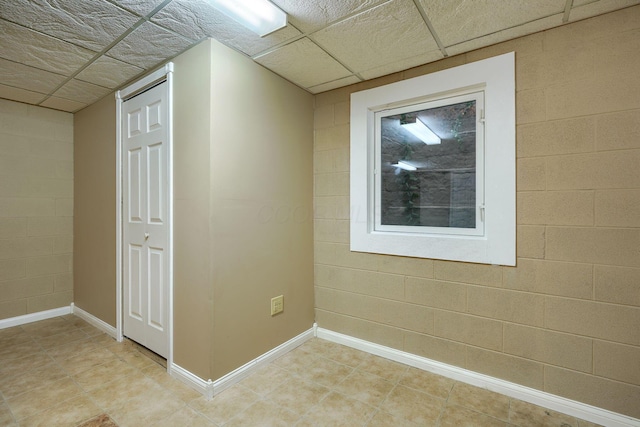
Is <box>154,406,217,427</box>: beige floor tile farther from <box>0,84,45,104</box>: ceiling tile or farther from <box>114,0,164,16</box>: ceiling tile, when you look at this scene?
<box>0,84,45,104</box>: ceiling tile

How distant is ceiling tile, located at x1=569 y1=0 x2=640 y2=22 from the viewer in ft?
5.14

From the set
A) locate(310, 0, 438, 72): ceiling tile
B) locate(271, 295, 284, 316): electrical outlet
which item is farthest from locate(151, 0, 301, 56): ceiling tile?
locate(271, 295, 284, 316): electrical outlet

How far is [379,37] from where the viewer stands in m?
1.88

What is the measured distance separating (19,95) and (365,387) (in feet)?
13.5

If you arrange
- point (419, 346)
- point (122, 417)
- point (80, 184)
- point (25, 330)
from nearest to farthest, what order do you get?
point (122, 417) < point (419, 346) < point (25, 330) < point (80, 184)

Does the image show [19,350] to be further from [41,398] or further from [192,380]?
[192,380]

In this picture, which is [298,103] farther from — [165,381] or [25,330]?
[25,330]

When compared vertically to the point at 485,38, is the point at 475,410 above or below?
below

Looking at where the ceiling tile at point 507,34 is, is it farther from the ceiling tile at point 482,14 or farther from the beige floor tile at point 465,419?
the beige floor tile at point 465,419

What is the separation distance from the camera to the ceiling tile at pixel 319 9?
1.57 m

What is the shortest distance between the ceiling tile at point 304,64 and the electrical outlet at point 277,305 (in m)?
1.84

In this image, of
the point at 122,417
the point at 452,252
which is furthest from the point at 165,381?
the point at 452,252

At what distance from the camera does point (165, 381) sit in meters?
2.08

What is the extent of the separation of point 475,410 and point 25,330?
4071 millimetres
